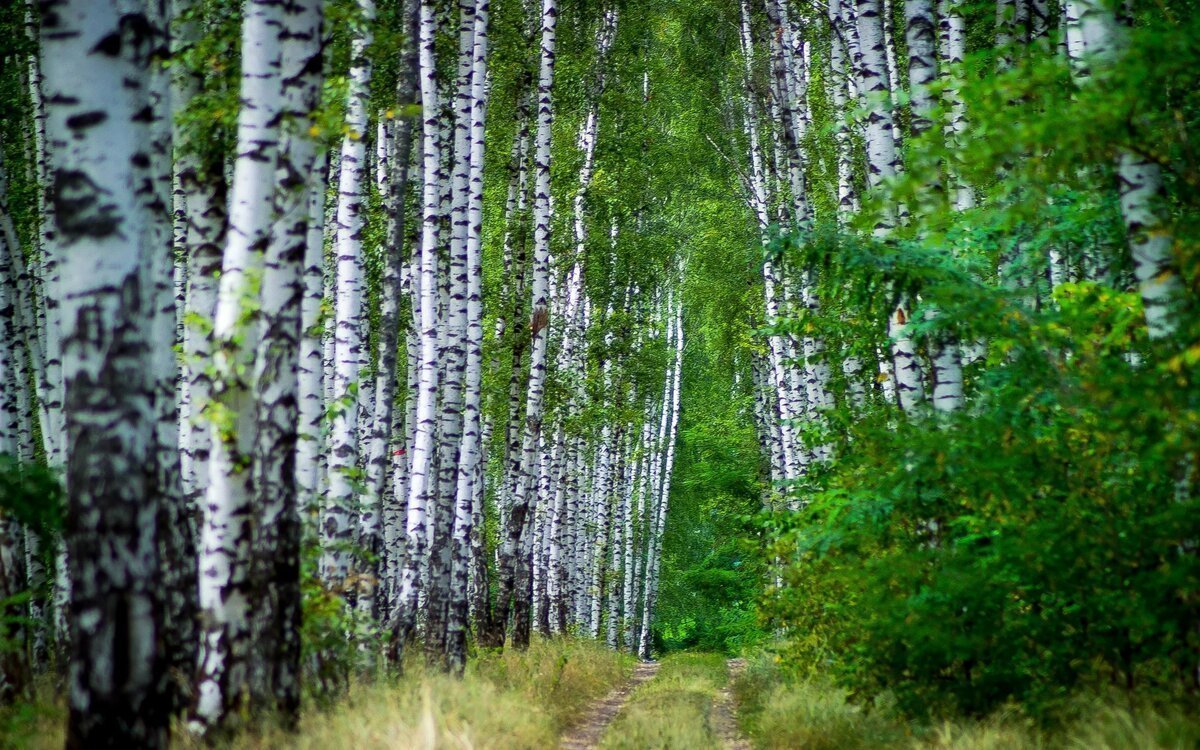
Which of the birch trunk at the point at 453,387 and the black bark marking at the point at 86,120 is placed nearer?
A: the black bark marking at the point at 86,120

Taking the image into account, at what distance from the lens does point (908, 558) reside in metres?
7.56

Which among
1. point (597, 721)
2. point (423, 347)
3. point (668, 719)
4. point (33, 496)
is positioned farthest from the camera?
point (597, 721)

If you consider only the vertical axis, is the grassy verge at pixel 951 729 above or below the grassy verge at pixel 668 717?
above

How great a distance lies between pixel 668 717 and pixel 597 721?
200cm

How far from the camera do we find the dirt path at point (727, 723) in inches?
408

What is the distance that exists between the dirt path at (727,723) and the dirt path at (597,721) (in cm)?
127

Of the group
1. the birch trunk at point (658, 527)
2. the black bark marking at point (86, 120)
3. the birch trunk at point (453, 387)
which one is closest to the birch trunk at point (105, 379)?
the black bark marking at point (86, 120)

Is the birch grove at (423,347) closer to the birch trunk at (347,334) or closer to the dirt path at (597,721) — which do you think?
the birch trunk at (347,334)

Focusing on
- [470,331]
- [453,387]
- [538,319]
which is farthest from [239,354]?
[538,319]

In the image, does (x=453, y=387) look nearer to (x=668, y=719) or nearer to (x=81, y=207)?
(x=668, y=719)

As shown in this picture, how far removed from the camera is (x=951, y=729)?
→ 279 inches

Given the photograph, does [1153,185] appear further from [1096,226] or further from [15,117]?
[15,117]

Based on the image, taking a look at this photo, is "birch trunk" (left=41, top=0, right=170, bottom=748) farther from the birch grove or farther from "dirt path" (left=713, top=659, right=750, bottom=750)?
"dirt path" (left=713, top=659, right=750, bottom=750)

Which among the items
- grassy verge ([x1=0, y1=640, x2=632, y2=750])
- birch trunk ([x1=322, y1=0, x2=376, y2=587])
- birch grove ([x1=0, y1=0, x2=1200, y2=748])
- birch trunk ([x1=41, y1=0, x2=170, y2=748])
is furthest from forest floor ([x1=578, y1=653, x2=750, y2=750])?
birch trunk ([x1=41, y1=0, x2=170, y2=748])
